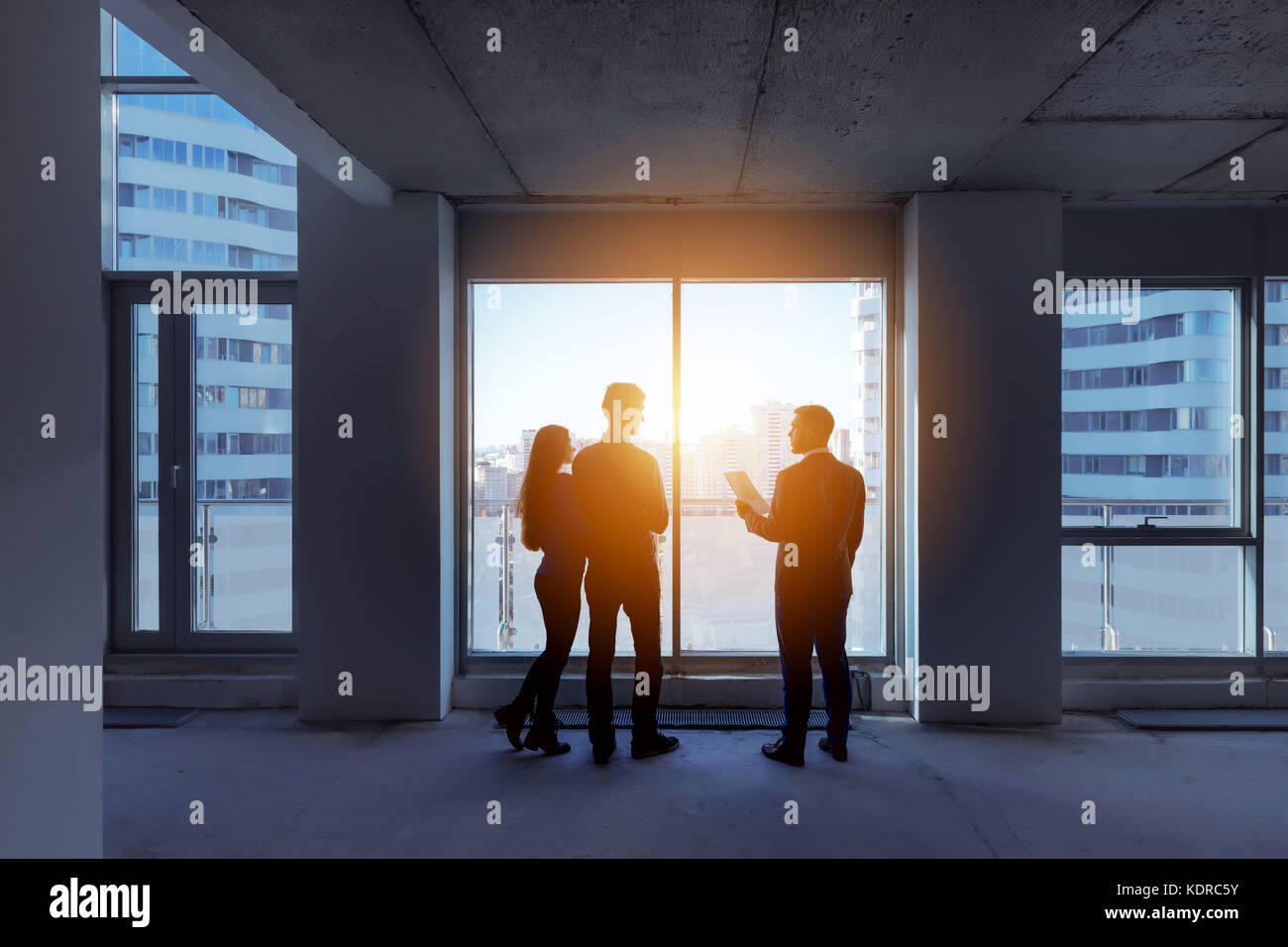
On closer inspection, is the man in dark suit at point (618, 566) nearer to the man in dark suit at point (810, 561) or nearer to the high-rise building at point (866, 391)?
the man in dark suit at point (810, 561)

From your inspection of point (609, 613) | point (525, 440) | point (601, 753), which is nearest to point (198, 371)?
point (525, 440)

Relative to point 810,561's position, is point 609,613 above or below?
below

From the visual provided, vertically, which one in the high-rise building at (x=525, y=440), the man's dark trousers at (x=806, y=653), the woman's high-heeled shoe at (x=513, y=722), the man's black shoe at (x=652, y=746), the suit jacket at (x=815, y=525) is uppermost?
the high-rise building at (x=525, y=440)

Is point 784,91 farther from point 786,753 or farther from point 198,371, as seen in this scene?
point 198,371

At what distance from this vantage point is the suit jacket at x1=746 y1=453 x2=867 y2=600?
337 centimetres

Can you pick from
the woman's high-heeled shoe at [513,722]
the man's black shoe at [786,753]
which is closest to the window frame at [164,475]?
the woman's high-heeled shoe at [513,722]

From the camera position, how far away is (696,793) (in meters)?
3.16

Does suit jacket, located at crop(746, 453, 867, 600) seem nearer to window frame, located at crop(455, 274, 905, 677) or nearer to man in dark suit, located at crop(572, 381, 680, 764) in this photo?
man in dark suit, located at crop(572, 381, 680, 764)

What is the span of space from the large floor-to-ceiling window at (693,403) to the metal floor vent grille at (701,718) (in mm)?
367

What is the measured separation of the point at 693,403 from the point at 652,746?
76.5 inches

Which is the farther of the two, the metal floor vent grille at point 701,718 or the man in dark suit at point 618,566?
the metal floor vent grille at point 701,718

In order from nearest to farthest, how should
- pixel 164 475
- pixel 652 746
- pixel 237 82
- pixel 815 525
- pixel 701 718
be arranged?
pixel 237 82 → pixel 815 525 → pixel 652 746 → pixel 701 718 → pixel 164 475

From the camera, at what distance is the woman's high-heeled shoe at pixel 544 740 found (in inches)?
142

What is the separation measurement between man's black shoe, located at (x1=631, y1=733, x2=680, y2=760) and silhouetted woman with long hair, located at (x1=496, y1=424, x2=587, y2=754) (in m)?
0.34
